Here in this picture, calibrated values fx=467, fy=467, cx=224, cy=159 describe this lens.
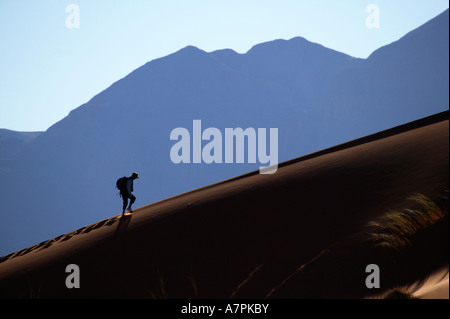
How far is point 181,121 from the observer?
176 metres

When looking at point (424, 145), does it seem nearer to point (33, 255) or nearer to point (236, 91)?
point (33, 255)

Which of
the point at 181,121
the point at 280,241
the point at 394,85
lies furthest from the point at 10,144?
the point at 280,241

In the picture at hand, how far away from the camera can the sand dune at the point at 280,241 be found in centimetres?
779

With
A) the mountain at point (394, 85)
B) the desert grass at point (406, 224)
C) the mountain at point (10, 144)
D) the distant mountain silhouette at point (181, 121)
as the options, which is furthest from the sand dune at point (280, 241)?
the mountain at point (10, 144)

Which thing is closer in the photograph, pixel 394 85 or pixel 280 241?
pixel 280 241

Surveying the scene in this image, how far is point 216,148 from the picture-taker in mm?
142500

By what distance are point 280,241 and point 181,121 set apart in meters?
169

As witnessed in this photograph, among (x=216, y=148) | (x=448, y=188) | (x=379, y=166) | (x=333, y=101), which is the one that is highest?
(x=333, y=101)

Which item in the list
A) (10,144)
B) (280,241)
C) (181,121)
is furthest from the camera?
(10,144)

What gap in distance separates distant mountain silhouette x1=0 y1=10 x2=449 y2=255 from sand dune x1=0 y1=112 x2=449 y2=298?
14414 cm

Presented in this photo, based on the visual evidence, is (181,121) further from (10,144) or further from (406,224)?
(406,224)

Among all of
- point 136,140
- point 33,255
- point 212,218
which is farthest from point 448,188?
point 136,140

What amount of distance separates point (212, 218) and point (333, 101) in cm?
16652

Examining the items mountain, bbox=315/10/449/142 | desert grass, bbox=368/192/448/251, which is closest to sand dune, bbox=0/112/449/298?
desert grass, bbox=368/192/448/251
